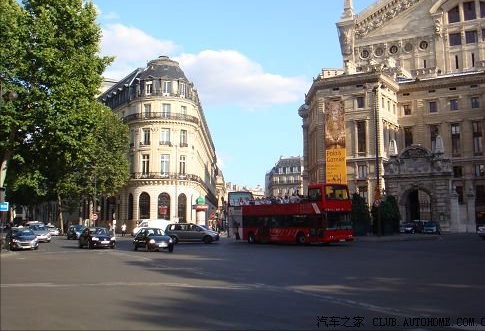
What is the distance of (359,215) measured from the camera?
46.3 metres

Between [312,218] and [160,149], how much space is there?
3911 centimetres

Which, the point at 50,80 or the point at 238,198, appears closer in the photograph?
the point at 50,80

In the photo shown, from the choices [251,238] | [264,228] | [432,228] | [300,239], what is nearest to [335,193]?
[300,239]

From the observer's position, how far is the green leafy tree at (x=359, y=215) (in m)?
46.1

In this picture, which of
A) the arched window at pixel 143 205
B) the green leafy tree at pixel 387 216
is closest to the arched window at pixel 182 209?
the arched window at pixel 143 205

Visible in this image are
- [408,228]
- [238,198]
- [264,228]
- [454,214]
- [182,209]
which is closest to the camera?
[264,228]

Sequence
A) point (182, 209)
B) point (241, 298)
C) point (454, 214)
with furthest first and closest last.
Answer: point (182, 209) < point (454, 214) < point (241, 298)

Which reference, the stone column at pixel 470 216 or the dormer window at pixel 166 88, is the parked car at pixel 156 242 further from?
the dormer window at pixel 166 88

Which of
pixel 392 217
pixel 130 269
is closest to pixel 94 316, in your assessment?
pixel 130 269

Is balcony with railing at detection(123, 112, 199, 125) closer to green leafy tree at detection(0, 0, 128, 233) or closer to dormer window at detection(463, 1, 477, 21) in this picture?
green leafy tree at detection(0, 0, 128, 233)

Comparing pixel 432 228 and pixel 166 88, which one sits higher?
pixel 166 88

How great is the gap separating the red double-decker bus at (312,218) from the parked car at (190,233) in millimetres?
4983

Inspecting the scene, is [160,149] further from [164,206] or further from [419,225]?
[419,225]

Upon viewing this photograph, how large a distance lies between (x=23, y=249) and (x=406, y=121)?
6355cm
